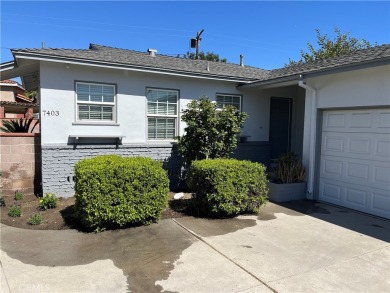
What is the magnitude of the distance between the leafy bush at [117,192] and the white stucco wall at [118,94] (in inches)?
94.6

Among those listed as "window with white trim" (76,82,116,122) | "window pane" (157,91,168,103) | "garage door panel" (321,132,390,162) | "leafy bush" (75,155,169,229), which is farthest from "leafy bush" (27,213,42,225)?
"garage door panel" (321,132,390,162)

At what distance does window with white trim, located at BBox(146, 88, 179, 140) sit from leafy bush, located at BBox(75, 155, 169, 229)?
317 cm

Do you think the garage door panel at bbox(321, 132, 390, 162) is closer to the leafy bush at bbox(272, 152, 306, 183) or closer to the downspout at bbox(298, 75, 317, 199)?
the downspout at bbox(298, 75, 317, 199)

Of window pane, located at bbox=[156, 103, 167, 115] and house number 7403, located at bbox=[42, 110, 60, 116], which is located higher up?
window pane, located at bbox=[156, 103, 167, 115]

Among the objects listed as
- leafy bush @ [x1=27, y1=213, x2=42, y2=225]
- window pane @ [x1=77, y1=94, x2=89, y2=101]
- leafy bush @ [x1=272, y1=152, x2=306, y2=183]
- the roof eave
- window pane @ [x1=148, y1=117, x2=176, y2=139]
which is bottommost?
leafy bush @ [x1=27, y1=213, x2=42, y2=225]

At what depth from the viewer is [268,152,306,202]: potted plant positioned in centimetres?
759

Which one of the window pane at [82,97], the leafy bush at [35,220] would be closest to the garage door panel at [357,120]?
the window pane at [82,97]

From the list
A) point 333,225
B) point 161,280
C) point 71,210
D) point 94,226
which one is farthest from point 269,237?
point 71,210

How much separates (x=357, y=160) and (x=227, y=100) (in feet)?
14.2

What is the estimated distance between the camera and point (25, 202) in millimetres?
7234

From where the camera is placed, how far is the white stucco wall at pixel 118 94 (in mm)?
7301

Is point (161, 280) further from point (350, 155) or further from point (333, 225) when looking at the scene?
point (350, 155)

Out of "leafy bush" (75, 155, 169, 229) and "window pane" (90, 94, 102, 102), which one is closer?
"leafy bush" (75, 155, 169, 229)

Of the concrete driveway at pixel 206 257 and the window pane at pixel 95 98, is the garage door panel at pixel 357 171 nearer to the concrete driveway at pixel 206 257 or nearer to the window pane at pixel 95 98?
the concrete driveway at pixel 206 257
